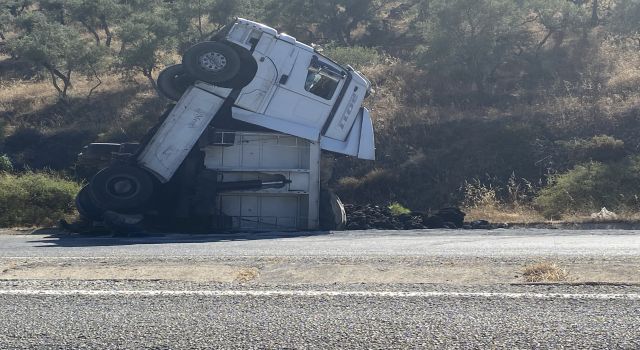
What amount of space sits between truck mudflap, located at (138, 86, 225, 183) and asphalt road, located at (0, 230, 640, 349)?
211 inches

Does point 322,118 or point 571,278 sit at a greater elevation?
point 322,118

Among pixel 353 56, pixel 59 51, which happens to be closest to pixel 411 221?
pixel 353 56

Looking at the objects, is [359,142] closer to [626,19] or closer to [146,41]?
[146,41]

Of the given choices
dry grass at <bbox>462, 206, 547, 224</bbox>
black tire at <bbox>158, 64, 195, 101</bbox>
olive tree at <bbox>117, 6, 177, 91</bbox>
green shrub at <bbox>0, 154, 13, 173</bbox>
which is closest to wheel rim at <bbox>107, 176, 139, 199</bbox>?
black tire at <bbox>158, 64, 195, 101</bbox>

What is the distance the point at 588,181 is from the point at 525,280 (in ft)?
38.4

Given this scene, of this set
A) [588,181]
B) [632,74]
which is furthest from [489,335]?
[632,74]

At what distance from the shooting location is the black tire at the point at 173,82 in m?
16.4

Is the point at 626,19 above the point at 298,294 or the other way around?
above

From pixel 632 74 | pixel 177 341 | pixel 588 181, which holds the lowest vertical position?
pixel 177 341

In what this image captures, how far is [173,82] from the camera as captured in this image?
16469 mm

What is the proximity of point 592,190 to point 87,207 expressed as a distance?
410 inches

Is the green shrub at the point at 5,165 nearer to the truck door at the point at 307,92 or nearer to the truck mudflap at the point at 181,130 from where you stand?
the truck mudflap at the point at 181,130

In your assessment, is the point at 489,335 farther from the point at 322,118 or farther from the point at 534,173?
the point at 534,173

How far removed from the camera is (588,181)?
18.2 meters
